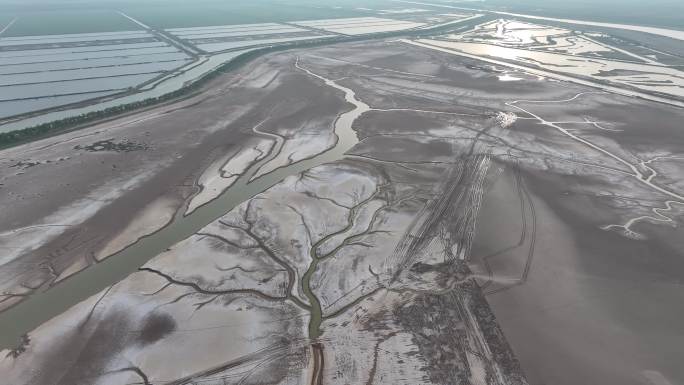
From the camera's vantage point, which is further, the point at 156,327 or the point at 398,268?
the point at 398,268

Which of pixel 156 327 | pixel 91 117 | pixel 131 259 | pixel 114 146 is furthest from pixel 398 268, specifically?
pixel 91 117

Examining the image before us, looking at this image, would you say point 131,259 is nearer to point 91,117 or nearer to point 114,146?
point 114,146

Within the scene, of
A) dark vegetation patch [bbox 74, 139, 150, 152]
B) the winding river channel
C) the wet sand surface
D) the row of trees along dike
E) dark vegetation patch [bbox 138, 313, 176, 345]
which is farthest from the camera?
the row of trees along dike

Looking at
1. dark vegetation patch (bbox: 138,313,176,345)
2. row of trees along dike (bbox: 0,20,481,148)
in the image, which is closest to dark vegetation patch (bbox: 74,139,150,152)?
row of trees along dike (bbox: 0,20,481,148)

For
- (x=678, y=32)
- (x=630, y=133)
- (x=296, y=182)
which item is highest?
(x=678, y=32)

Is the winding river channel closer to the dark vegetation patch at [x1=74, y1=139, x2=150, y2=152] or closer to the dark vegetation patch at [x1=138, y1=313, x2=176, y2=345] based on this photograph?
the dark vegetation patch at [x1=138, y1=313, x2=176, y2=345]

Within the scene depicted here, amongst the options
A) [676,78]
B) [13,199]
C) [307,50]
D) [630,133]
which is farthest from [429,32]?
[13,199]

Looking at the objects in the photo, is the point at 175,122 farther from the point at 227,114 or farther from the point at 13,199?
the point at 13,199

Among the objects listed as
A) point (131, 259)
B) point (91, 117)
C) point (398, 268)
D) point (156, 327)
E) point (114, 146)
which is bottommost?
point (156, 327)

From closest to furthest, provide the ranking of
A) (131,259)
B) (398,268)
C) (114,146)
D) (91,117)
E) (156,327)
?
(156,327) < (398,268) < (131,259) < (114,146) < (91,117)
